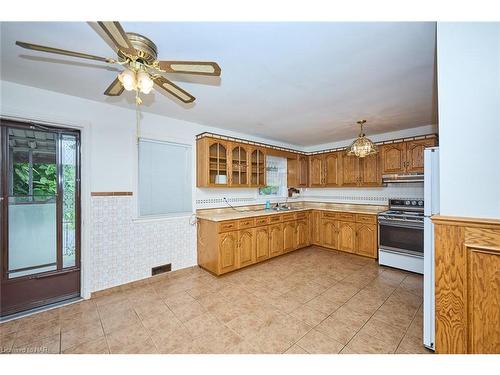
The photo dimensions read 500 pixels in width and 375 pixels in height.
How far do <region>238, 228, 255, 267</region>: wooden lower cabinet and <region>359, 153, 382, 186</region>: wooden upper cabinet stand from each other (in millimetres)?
2501

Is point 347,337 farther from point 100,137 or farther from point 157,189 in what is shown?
point 100,137

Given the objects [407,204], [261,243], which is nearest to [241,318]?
[261,243]

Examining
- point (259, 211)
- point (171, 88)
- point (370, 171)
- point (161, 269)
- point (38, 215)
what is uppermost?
point (171, 88)

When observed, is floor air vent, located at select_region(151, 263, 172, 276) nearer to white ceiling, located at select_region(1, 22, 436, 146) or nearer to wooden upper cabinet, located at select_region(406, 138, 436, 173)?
white ceiling, located at select_region(1, 22, 436, 146)

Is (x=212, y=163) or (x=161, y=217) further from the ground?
(x=212, y=163)

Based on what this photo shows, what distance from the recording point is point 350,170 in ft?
14.0

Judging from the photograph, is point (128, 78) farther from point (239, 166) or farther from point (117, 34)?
point (239, 166)

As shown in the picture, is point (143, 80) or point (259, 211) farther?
point (259, 211)

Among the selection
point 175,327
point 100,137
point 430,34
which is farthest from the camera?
point 100,137

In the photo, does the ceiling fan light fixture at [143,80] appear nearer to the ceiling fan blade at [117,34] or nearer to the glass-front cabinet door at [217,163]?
the ceiling fan blade at [117,34]

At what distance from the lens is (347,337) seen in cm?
178

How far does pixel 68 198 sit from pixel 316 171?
4.53 m
